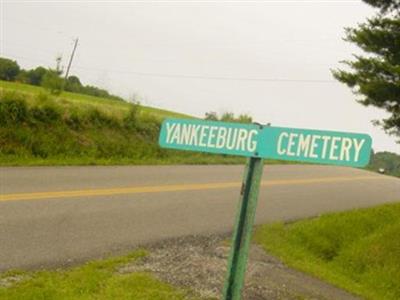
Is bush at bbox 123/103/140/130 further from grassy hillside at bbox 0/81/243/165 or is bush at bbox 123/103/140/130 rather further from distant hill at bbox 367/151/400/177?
distant hill at bbox 367/151/400/177

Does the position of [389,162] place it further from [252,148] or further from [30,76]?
[252,148]

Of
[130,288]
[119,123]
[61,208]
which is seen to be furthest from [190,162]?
[130,288]

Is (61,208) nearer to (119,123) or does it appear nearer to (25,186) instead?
(25,186)

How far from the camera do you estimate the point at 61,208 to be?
9.34 metres

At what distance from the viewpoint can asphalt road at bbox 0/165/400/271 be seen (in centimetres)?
745

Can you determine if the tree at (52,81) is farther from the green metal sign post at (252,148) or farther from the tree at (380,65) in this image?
the green metal sign post at (252,148)

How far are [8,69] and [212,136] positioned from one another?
6235 centimetres

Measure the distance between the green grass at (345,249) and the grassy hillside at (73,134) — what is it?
22.4ft

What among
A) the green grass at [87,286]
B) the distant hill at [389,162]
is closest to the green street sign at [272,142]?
the green grass at [87,286]

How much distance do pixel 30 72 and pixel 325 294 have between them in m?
60.3

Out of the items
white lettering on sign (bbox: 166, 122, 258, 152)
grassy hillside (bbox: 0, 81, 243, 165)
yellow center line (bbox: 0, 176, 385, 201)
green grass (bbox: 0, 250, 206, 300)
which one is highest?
white lettering on sign (bbox: 166, 122, 258, 152)

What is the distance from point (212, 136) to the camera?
11.8 feet

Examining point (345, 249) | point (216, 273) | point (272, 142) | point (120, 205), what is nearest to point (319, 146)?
point (272, 142)

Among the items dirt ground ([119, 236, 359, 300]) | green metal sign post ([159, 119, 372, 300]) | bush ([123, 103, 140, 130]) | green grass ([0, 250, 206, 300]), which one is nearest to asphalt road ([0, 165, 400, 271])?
green grass ([0, 250, 206, 300])
